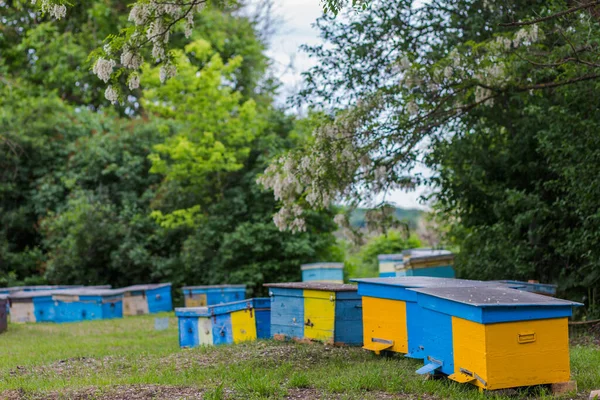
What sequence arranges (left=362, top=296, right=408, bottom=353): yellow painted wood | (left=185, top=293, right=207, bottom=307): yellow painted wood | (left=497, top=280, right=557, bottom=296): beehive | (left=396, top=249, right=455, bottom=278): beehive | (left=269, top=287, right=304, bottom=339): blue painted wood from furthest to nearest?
(left=185, top=293, right=207, bottom=307): yellow painted wood
(left=396, top=249, right=455, bottom=278): beehive
(left=497, top=280, right=557, bottom=296): beehive
(left=269, top=287, right=304, bottom=339): blue painted wood
(left=362, top=296, right=408, bottom=353): yellow painted wood

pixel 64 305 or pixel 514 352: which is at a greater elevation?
pixel 514 352

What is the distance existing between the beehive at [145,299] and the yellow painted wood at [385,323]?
8.78m

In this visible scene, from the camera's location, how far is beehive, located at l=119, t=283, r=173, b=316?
575 inches

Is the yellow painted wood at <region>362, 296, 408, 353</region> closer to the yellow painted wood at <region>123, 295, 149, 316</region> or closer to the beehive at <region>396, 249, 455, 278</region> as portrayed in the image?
the beehive at <region>396, 249, 455, 278</region>

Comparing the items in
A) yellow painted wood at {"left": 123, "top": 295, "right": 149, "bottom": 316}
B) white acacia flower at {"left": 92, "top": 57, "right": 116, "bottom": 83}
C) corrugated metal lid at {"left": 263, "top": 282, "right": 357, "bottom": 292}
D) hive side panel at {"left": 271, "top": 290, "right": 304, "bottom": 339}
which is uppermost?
white acacia flower at {"left": 92, "top": 57, "right": 116, "bottom": 83}

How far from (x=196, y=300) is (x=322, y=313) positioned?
737 cm

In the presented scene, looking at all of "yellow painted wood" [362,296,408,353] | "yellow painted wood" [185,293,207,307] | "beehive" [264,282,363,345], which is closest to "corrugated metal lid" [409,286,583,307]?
"yellow painted wood" [362,296,408,353]

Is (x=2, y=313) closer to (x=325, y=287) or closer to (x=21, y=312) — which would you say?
(x=21, y=312)

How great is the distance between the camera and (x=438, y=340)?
5543mm

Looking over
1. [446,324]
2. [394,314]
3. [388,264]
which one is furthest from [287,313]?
[388,264]

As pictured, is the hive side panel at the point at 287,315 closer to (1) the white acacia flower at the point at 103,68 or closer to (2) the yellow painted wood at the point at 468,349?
(2) the yellow painted wood at the point at 468,349

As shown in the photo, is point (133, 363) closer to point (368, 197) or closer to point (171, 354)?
point (171, 354)

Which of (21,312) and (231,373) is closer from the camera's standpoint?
(231,373)

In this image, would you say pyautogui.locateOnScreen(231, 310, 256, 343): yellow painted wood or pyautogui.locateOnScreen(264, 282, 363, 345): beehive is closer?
pyautogui.locateOnScreen(264, 282, 363, 345): beehive
